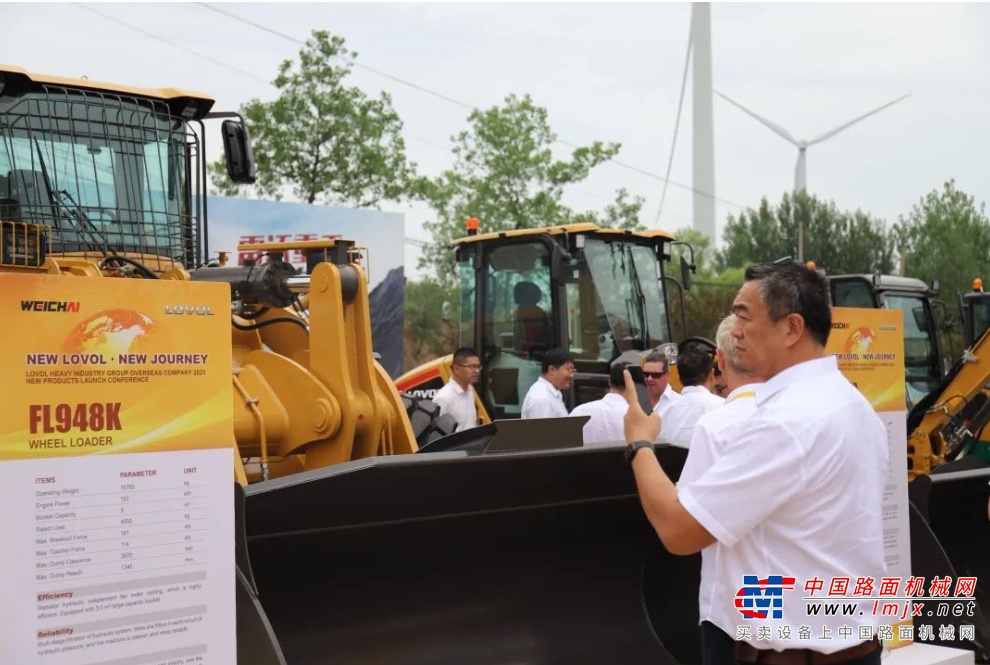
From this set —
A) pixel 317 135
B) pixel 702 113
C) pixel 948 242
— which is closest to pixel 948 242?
pixel 948 242

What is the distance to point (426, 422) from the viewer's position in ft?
26.8

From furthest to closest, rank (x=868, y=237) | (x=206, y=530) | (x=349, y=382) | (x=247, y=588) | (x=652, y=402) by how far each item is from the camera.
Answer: (x=868, y=237), (x=652, y=402), (x=349, y=382), (x=247, y=588), (x=206, y=530)

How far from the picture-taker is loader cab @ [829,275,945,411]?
12.8 meters

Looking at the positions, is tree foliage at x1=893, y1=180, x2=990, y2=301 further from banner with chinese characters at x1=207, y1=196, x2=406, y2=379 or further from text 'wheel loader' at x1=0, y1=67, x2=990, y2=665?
text 'wheel loader' at x1=0, y1=67, x2=990, y2=665

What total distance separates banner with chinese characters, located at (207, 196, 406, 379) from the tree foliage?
23.2 m

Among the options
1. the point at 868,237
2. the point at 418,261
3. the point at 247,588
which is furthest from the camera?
→ the point at 868,237

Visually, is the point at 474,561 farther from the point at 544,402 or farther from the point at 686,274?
the point at 686,274

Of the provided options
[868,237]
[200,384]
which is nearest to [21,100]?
[200,384]

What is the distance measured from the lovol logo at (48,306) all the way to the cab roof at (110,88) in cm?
272

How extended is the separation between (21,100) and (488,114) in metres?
25.6

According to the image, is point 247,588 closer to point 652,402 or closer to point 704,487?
point 704,487

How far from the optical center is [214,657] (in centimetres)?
357

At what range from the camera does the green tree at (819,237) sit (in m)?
43.3

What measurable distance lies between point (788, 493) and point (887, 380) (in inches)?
138
